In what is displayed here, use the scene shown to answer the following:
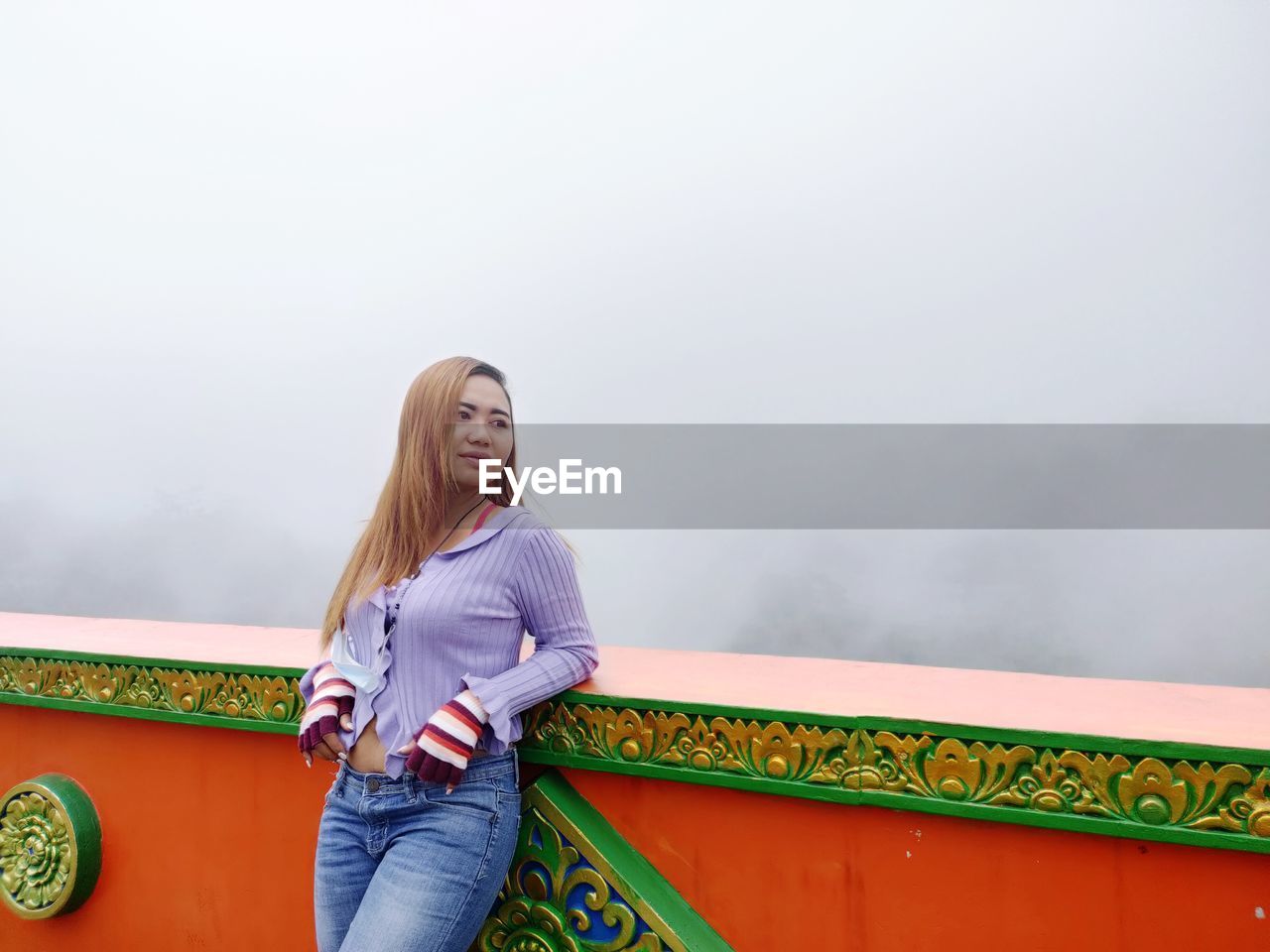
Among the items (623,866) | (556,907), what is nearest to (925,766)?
(623,866)

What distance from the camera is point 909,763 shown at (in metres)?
1.17

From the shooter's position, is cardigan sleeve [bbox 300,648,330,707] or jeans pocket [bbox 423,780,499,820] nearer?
jeans pocket [bbox 423,780,499,820]

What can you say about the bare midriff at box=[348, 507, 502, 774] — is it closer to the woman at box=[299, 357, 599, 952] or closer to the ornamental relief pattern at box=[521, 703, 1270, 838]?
the woman at box=[299, 357, 599, 952]

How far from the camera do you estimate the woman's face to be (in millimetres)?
1408

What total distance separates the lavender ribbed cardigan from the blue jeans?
0.05m

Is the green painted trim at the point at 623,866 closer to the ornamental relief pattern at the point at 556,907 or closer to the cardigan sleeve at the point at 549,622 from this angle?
the ornamental relief pattern at the point at 556,907

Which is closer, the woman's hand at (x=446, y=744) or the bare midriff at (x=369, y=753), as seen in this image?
the woman's hand at (x=446, y=744)

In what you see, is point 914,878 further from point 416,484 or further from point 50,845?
point 50,845

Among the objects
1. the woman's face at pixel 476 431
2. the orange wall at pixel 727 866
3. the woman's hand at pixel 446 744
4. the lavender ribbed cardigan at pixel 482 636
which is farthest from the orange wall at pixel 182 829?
the woman's face at pixel 476 431

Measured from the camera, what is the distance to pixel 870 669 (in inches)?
61.6

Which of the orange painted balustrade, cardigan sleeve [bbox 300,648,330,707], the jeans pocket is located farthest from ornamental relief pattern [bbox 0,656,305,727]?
the jeans pocket

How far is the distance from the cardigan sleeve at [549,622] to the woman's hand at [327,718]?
8.8 inches

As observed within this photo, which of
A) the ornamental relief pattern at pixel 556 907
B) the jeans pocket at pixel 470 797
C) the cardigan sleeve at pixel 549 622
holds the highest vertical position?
the cardigan sleeve at pixel 549 622

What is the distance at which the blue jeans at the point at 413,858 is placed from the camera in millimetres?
1170
